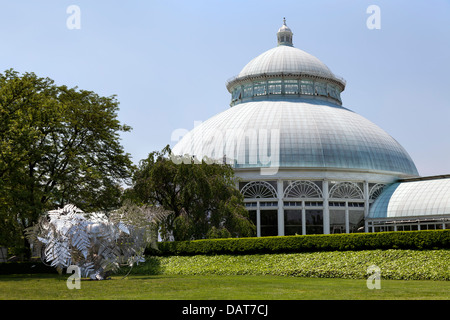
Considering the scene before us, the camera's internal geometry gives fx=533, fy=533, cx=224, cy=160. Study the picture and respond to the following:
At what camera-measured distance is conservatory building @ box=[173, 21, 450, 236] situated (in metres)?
49.9

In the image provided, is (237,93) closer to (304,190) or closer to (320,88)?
(320,88)

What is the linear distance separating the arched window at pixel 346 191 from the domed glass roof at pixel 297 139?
1809 mm

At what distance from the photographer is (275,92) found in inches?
2327

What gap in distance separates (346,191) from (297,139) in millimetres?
6909

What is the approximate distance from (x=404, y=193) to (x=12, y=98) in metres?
36.6

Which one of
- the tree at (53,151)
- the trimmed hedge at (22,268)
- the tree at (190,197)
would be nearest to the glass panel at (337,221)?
the tree at (190,197)

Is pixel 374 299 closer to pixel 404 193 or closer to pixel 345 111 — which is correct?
pixel 404 193

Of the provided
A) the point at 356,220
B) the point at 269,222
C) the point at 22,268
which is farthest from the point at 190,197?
the point at 356,220

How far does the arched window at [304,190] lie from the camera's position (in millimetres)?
50094

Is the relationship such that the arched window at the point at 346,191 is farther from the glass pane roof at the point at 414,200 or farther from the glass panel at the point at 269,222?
the glass panel at the point at 269,222

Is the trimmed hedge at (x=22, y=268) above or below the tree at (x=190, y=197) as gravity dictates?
below

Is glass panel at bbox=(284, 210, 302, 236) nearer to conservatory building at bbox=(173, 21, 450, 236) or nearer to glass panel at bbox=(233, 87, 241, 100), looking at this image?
conservatory building at bbox=(173, 21, 450, 236)

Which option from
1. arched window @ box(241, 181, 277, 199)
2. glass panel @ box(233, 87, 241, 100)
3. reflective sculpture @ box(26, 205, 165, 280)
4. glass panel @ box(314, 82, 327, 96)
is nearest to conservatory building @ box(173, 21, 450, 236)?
arched window @ box(241, 181, 277, 199)
